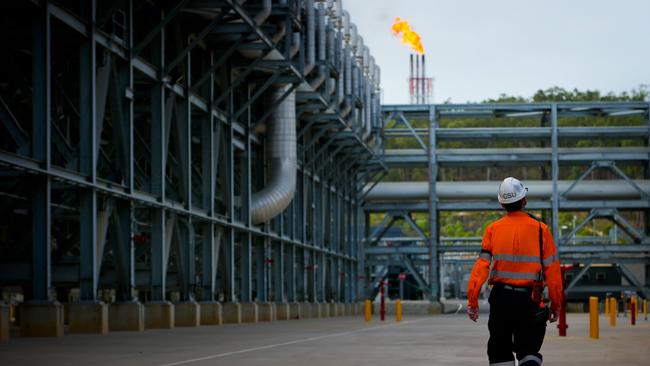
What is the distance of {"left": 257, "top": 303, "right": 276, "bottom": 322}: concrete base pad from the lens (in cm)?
3953

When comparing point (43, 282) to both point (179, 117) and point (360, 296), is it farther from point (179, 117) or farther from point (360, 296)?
point (360, 296)

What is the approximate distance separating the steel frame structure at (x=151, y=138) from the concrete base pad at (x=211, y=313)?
1.82 feet

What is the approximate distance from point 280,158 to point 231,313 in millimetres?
A: 8263

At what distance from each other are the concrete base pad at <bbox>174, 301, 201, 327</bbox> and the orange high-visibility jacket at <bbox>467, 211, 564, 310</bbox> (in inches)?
879

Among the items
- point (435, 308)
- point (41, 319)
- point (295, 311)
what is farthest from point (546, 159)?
point (41, 319)

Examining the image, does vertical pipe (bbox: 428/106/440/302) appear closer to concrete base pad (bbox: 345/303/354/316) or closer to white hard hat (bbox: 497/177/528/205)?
concrete base pad (bbox: 345/303/354/316)

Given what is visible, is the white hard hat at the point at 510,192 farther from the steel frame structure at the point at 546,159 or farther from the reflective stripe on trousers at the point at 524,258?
the steel frame structure at the point at 546,159

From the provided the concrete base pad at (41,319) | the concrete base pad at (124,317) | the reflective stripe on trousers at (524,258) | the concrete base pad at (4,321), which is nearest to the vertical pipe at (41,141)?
the concrete base pad at (41,319)

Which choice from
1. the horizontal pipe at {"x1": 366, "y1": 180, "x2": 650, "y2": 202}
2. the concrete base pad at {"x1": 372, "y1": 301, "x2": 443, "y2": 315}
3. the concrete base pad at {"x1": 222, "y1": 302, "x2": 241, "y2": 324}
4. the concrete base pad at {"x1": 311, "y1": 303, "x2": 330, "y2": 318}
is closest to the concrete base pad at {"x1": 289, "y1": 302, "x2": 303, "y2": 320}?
the concrete base pad at {"x1": 311, "y1": 303, "x2": 330, "y2": 318}

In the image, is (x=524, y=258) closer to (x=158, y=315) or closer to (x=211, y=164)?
(x=158, y=315)

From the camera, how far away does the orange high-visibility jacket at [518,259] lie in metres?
9.48

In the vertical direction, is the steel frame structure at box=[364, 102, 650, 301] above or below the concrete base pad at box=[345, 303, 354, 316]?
above

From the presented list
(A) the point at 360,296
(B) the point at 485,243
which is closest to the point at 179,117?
→ (B) the point at 485,243

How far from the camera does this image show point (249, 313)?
3762 centimetres
